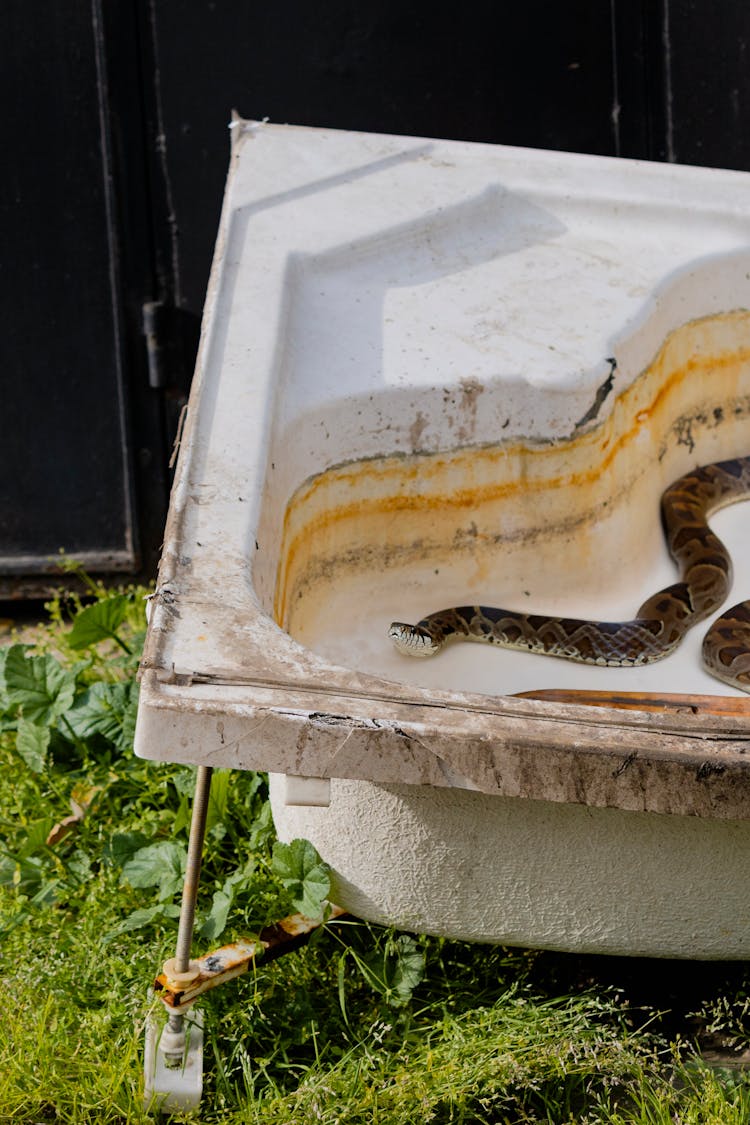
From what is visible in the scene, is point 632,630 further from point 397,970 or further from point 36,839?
point 36,839

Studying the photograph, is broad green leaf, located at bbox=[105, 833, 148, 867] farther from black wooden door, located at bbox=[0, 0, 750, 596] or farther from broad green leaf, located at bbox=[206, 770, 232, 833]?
black wooden door, located at bbox=[0, 0, 750, 596]

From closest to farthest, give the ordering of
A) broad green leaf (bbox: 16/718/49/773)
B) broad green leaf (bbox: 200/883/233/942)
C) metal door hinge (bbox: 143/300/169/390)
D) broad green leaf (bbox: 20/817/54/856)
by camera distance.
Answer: broad green leaf (bbox: 200/883/233/942)
broad green leaf (bbox: 20/817/54/856)
broad green leaf (bbox: 16/718/49/773)
metal door hinge (bbox: 143/300/169/390)

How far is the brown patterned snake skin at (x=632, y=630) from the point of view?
10.0 ft

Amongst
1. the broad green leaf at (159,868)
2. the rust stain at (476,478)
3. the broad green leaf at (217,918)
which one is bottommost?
the broad green leaf at (159,868)

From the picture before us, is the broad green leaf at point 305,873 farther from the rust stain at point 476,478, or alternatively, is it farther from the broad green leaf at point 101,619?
the broad green leaf at point 101,619

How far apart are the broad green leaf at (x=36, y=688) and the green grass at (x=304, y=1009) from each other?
35cm

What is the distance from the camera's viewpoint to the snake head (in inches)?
116

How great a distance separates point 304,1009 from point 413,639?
840 millimetres

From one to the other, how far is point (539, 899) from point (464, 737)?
0.54 m

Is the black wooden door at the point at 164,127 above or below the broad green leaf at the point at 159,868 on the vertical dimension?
above

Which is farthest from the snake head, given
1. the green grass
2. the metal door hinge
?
the metal door hinge

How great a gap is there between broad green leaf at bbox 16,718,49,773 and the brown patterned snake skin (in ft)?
3.26

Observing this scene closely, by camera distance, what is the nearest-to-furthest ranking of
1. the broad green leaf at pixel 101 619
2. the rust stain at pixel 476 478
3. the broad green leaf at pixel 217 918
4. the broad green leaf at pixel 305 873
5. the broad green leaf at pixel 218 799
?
the broad green leaf at pixel 305 873
the broad green leaf at pixel 217 918
the rust stain at pixel 476 478
the broad green leaf at pixel 218 799
the broad green leaf at pixel 101 619

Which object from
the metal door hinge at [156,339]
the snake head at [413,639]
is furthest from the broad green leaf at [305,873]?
the metal door hinge at [156,339]
